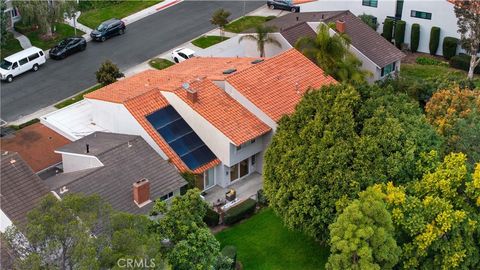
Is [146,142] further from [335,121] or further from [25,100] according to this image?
[25,100]

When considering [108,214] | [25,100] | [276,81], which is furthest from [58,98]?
[108,214]

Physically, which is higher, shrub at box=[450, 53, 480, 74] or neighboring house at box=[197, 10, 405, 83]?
neighboring house at box=[197, 10, 405, 83]

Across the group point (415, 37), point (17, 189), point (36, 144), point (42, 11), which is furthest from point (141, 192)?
point (415, 37)

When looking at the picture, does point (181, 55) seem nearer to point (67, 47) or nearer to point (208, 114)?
point (67, 47)

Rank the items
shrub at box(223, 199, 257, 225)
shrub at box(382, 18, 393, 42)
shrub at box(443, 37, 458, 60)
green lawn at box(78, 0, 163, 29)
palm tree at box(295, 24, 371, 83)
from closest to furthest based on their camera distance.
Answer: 1. shrub at box(223, 199, 257, 225)
2. palm tree at box(295, 24, 371, 83)
3. shrub at box(443, 37, 458, 60)
4. shrub at box(382, 18, 393, 42)
5. green lawn at box(78, 0, 163, 29)

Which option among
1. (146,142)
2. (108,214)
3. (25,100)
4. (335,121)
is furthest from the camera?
(25,100)

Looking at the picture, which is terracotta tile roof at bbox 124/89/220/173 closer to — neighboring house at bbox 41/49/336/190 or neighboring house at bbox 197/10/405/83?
neighboring house at bbox 41/49/336/190

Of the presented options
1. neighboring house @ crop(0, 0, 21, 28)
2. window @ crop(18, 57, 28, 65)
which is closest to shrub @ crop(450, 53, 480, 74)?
window @ crop(18, 57, 28, 65)
